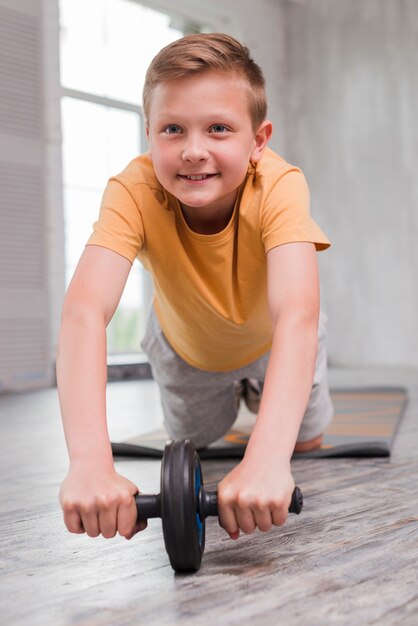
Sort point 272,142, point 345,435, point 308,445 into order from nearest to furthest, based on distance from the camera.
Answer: point 308,445 → point 345,435 → point 272,142

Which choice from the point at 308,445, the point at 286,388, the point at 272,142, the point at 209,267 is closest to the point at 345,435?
the point at 308,445

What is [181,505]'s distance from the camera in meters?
0.80

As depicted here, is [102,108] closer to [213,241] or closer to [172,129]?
[213,241]

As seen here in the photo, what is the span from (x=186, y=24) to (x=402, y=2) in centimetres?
146

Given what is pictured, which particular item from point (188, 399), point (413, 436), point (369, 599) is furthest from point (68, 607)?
point (413, 436)

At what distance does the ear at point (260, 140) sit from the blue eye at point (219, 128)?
13 centimetres

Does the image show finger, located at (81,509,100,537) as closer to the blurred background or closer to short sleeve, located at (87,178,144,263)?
short sleeve, located at (87,178,144,263)

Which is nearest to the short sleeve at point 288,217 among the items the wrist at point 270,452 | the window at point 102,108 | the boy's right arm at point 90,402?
the boy's right arm at point 90,402

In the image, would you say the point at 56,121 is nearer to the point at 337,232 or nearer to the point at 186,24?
the point at 186,24

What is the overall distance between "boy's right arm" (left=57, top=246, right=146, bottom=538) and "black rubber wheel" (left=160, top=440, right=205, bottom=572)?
0.05 m

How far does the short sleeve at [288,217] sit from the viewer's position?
Answer: 3.62ft

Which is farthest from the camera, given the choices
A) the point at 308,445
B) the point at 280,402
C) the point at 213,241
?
the point at 308,445

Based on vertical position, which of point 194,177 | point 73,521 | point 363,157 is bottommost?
point 73,521

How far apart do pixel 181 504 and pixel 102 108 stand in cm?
391
